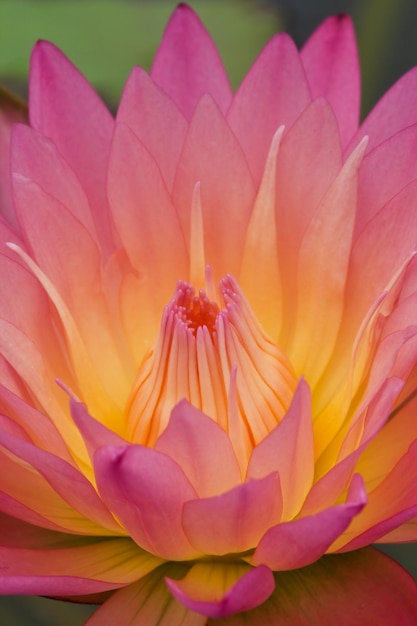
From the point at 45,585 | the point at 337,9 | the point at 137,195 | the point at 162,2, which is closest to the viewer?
the point at 45,585

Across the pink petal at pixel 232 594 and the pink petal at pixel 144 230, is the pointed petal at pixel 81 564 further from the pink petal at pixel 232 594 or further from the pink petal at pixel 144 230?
the pink petal at pixel 144 230

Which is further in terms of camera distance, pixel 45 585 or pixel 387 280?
pixel 387 280

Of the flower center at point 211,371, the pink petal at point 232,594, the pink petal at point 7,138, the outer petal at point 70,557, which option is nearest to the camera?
the pink petal at point 232,594

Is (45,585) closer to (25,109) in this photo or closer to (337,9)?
(25,109)

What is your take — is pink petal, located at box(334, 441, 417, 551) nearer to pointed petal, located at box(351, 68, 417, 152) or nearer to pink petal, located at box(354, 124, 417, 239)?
pink petal, located at box(354, 124, 417, 239)

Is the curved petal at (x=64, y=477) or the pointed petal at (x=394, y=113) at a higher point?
the pointed petal at (x=394, y=113)

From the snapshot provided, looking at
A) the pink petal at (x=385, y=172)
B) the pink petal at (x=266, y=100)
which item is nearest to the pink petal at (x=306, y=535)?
the pink petal at (x=385, y=172)

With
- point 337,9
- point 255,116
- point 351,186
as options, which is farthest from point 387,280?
point 337,9

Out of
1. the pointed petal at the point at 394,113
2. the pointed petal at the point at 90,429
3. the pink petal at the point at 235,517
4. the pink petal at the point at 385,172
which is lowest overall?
the pink petal at the point at 235,517

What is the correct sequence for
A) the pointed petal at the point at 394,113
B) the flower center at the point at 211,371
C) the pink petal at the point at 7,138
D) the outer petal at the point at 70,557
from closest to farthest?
the outer petal at the point at 70,557, the flower center at the point at 211,371, the pointed petal at the point at 394,113, the pink petal at the point at 7,138
